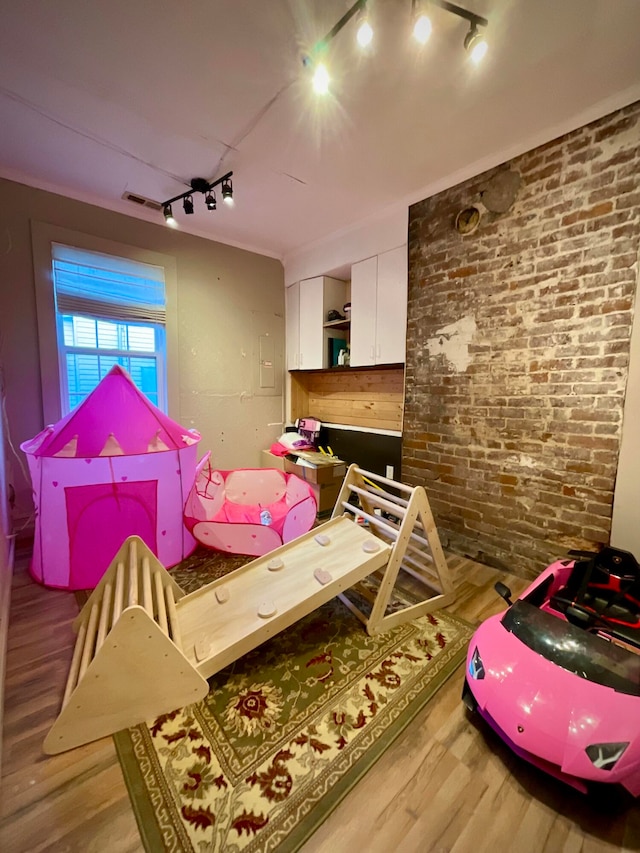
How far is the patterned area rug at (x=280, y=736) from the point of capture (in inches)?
40.2

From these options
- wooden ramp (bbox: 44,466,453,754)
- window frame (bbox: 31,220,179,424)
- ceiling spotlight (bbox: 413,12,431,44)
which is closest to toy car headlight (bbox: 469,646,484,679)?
wooden ramp (bbox: 44,466,453,754)

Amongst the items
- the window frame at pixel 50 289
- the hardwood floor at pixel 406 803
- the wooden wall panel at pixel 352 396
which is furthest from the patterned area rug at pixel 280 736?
the window frame at pixel 50 289

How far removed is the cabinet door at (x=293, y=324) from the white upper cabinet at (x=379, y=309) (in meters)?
0.88

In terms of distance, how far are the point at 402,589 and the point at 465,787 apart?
1.08 meters

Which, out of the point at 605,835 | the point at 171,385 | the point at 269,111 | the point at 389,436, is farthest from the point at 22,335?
the point at 605,835

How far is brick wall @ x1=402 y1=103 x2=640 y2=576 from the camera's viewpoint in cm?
191

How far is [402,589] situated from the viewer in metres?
2.20

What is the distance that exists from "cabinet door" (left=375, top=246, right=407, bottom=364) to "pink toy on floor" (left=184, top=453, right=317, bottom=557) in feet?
4.67

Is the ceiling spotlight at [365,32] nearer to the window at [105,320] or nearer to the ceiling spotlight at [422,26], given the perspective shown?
the ceiling spotlight at [422,26]

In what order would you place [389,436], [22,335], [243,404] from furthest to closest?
1. [243,404]
2. [389,436]
3. [22,335]

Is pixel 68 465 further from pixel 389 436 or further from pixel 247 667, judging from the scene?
pixel 389 436

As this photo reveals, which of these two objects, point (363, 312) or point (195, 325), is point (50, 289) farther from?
point (363, 312)

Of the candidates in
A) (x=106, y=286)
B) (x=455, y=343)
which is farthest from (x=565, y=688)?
(x=106, y=286)

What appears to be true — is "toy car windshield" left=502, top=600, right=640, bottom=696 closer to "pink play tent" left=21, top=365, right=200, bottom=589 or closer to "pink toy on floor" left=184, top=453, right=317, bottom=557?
"pink toy on floor" left=184, top=453, right=317, bottom=557
